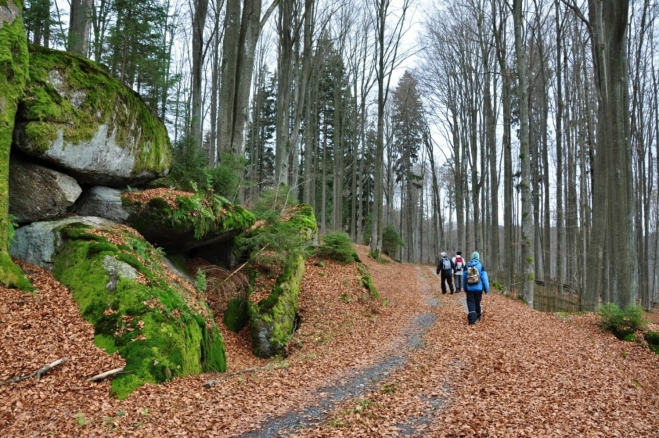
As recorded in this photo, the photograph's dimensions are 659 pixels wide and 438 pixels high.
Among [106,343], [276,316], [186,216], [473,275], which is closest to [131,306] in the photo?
[106,343]

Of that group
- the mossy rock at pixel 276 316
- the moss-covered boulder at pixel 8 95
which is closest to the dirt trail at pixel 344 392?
the mossy rock at pixel 276 316

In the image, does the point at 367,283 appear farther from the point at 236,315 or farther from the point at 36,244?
the point at 36,244

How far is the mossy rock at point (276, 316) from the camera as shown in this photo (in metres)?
8.38

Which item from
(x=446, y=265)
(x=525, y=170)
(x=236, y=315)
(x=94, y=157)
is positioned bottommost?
(x=236, y=315)

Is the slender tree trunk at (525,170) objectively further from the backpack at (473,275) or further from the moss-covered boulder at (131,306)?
the moss-covered boulder at (131,306)

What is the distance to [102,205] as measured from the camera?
25.9 ft

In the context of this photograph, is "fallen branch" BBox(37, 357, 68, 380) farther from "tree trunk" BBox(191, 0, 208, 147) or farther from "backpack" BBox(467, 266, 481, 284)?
"tree trunk" BBox(191, 0, 208, 147)

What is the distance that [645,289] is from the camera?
24547mm

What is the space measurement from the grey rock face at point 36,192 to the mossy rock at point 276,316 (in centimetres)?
438

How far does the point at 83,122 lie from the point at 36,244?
2.35 metres

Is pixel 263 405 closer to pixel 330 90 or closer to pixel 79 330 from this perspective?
pixel 79 330

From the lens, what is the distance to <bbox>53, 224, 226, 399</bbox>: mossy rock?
514 centimetres

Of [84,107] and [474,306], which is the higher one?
[84,107]

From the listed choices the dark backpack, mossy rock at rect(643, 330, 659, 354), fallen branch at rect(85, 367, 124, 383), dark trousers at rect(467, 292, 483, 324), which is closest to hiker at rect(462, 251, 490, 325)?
dark trousers at rect(467, 292, 483, 324)
